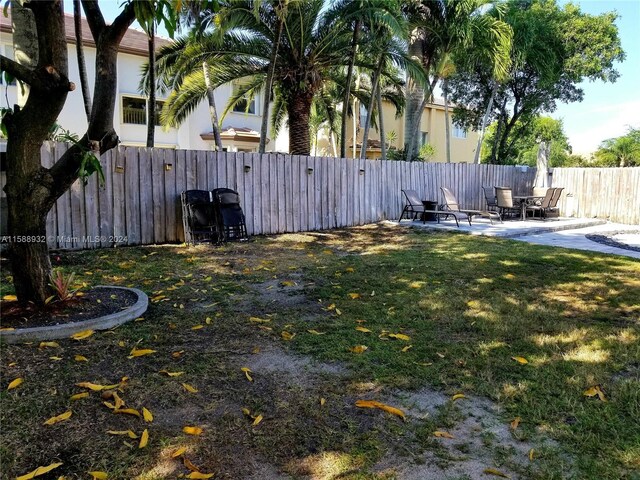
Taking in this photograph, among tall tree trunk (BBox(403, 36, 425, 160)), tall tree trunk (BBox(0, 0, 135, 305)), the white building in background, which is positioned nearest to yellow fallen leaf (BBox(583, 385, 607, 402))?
tall tree trunk (BBox(0, 0, 135, 305))

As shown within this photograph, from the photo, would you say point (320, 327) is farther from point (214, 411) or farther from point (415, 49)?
point (415, 49)

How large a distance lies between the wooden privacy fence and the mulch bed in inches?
104

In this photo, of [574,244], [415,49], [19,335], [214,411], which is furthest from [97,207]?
[415,49]

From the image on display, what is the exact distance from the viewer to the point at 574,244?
1001 centimetres

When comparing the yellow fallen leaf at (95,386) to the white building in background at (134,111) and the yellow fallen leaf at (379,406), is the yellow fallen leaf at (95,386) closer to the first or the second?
the yellow fallen leaf at (379,406)

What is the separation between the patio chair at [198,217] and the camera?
8.73 meters

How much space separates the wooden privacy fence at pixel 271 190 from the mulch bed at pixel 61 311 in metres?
2.63

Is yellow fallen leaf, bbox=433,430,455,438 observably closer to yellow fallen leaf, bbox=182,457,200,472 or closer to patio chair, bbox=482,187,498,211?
yellow fallen leaf, bbox=182,457,200,472

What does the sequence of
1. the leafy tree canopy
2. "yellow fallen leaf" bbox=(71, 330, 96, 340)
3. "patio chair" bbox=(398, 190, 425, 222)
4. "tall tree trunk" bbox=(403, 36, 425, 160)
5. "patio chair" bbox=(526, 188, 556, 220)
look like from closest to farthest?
"yellow fallen leaf" bbox=(71, 330, 96, 340) < "patio chair" bbox=(398, 190, 425, 222) < "patio chair" bbox=(526, 188, 556, 220) < "tall tree trunk" bbox=(403, 36, 425, 160) < the leafy tree canopy

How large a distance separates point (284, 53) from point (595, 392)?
11.6m

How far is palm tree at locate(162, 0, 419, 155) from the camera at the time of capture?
11.8m

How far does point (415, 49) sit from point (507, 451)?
53.3 feet

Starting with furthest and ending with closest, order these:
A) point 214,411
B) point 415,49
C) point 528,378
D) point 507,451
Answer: point 415,49 → point 528,378 → point 214,411 → point 507,451

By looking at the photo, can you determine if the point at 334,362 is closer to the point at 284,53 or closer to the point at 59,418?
the point at 59,418
